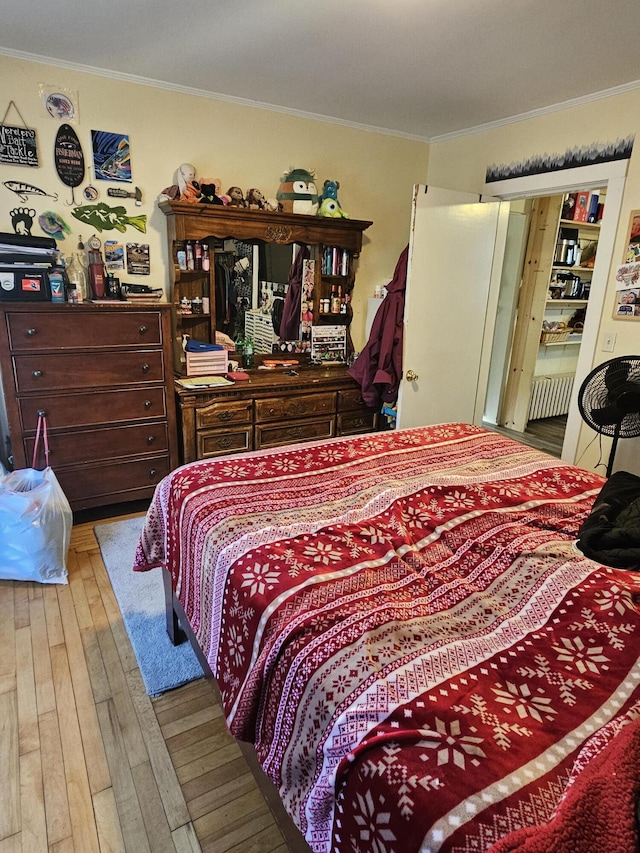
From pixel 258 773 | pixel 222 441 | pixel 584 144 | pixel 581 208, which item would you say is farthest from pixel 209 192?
pixel 581 208

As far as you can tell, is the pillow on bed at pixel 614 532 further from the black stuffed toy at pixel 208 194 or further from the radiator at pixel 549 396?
the radiator at pixel 549 396

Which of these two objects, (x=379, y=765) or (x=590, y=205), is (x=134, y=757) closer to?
(x=379, y=765)

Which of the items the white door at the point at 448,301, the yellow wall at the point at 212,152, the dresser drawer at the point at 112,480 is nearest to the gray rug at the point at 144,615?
the dresser drawer at the point at 112,480

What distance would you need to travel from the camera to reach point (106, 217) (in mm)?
2994

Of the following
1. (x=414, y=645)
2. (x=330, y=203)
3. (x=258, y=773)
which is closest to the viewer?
(x=414, y=645)

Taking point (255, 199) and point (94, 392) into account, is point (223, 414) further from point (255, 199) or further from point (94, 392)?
point (255, 199)

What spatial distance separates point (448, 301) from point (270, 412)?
1.45 m

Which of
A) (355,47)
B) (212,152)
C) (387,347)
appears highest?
(355,47)

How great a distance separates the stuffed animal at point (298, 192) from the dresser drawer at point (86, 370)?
142 cm

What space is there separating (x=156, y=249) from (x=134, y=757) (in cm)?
275

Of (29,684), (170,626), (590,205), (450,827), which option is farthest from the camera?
(590,205)

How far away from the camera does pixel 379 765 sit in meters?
0.81

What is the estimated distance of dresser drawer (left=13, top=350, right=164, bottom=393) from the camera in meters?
2.58

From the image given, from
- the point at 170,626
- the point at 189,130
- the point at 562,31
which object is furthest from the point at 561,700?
the point at 189,130
